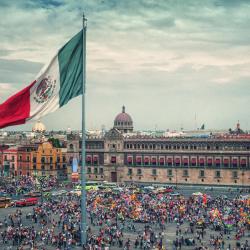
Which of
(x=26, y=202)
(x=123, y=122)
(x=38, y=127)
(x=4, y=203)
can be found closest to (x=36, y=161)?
(x=123, y=122)

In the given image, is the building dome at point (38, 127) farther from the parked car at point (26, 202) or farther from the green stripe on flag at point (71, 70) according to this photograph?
the green stripe on flag at point (71, 70)

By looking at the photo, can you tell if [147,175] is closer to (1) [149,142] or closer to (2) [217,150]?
(1) [149,142]

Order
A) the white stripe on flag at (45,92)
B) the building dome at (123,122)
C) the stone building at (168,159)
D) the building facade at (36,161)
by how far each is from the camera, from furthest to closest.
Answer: the building dome at (123,122)
the building facade at (36,161)
the stone building at (168,159)
the white stripe on flag at (45,92)

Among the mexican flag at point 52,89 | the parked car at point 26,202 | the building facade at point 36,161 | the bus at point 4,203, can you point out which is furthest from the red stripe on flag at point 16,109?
the building facade at point 36,161

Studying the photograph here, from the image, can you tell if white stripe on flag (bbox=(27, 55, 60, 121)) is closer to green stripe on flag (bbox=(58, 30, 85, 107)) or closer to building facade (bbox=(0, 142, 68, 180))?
green stripe on flag (bbox=(58, 30, 85, 107))

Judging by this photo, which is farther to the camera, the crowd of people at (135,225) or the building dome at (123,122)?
the building dome at (123,122)

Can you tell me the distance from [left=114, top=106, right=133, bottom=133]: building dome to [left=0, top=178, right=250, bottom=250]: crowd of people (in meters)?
53.7

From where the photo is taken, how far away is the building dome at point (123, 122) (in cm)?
12643

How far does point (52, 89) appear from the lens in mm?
22734

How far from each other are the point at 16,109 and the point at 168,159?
79400 mm

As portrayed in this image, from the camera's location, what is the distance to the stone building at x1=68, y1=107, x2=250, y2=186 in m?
94.9

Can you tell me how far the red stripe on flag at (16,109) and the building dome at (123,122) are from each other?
103231mm

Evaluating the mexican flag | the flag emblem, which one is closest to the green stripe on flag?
the mexican flag

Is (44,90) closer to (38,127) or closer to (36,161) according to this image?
(36,161)
